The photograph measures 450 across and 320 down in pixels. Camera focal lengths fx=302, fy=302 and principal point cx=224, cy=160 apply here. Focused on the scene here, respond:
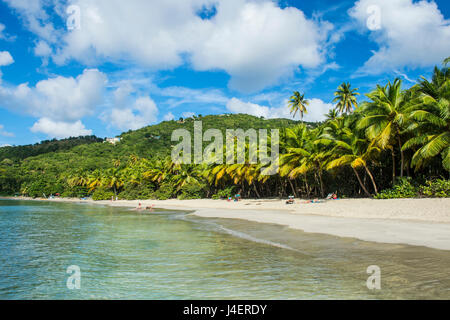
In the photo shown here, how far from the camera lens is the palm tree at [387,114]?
19.5 meters

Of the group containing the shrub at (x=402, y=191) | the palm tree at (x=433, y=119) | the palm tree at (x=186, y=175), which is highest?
the palm tree at (x=433, y=119)

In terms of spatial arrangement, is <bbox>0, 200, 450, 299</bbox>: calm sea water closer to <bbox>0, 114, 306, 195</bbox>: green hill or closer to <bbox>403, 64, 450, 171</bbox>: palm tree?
<bbox>403, 64, 450, 171</bbox>: palm tree

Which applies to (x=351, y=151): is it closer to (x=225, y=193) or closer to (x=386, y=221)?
(x=386, y=221)

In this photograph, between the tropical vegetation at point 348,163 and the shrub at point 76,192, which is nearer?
the tropical vegetation at point 348,163

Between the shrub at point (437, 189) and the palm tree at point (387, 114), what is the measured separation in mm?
2434

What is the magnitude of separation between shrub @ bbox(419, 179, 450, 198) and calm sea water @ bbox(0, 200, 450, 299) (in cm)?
977

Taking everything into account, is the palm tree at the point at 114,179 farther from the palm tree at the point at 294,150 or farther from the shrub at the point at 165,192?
the palm tree at the point at 294,150

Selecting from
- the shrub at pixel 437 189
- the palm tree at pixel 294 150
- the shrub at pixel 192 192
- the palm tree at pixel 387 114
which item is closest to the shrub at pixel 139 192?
the shrub at pixel 192 192

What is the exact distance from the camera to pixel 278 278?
23.7ft

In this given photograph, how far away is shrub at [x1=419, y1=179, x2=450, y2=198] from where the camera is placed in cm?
1706

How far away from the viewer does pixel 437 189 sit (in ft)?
57.6

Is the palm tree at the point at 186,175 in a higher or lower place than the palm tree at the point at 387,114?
lower
